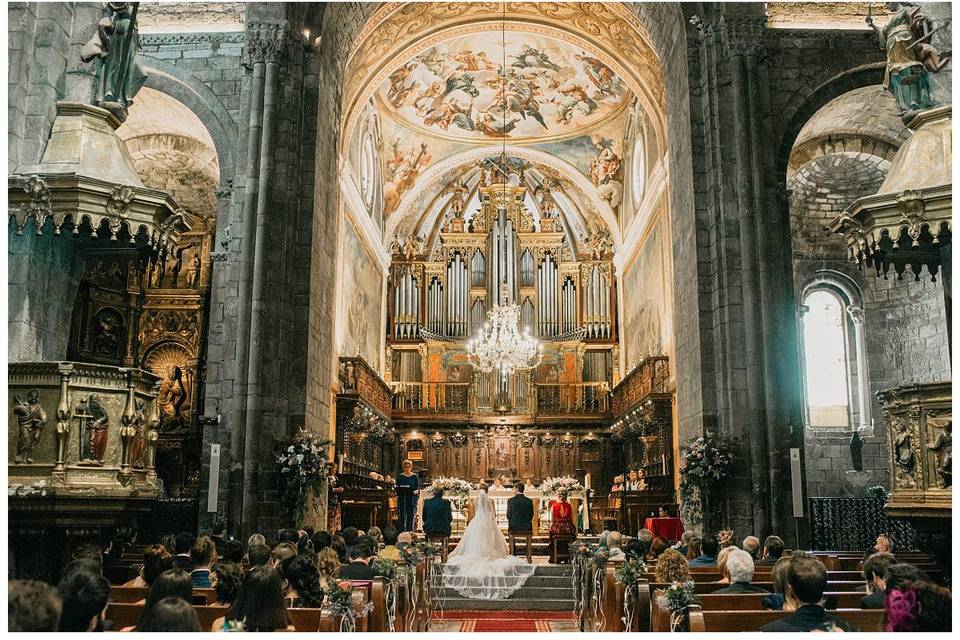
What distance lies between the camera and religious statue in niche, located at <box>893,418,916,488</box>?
810 cm

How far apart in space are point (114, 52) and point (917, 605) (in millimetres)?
8020

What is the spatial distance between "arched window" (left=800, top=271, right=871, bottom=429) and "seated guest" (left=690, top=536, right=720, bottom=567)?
39.0 ft

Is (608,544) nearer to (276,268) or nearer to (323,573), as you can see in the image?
(323,573)

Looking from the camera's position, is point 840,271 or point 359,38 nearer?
point 359,38

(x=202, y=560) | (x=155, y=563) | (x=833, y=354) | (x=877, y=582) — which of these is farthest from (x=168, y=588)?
(x=833, y=354)

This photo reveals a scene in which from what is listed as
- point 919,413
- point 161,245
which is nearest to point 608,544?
point 919,413

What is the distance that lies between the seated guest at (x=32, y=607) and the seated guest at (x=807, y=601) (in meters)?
3.46

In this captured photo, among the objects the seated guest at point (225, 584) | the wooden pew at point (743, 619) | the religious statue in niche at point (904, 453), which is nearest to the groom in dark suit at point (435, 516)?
the religious statue in niche at point (904, 453)

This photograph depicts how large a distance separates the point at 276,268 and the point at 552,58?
11.5 m

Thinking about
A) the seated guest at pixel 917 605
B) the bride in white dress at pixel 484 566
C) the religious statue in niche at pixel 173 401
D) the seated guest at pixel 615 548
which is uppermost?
the religious statue in niche at pixel 173 401

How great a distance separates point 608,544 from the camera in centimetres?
1035

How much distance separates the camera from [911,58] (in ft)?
28.3

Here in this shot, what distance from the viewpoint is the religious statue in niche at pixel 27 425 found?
710 centimetres

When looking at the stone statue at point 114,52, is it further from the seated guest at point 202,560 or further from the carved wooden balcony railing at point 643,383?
the carved wooden balcony railing at point 643,383
